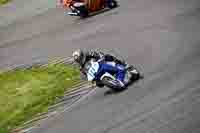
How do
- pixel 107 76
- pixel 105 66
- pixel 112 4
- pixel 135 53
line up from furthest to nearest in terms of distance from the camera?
pixel 112 4
pixel 135 53
pixel 105 66
pixel 107 76

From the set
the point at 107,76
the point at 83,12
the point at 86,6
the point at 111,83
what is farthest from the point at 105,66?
the point at 86,6

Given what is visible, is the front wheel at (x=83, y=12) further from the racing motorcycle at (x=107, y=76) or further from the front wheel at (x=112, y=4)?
the racing motorcycle at (x=107, y=76)

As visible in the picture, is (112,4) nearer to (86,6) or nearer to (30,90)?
(86,6)

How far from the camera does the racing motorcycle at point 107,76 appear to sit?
20.1 m

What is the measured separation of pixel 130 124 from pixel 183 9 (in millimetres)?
11040

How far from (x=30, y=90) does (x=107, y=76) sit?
17.7 feet

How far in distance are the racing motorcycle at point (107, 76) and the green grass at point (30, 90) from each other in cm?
265

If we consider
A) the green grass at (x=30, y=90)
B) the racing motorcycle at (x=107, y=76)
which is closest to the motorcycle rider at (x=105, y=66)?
the racing motorcycle at (x=107, y=76)

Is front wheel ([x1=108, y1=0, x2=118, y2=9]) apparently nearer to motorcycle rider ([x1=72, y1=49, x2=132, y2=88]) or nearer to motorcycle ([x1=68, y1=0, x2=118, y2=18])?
motorcycle ([x1=68, y1=0, x2=118, y2=18])

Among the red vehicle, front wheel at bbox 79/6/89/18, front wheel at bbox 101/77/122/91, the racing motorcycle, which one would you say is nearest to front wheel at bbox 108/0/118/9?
the red vehicle

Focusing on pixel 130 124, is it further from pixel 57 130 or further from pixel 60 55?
pixel 60 55

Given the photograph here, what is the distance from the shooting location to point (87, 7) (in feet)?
105

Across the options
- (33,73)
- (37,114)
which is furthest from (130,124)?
(33,73)

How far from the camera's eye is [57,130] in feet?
64.4
